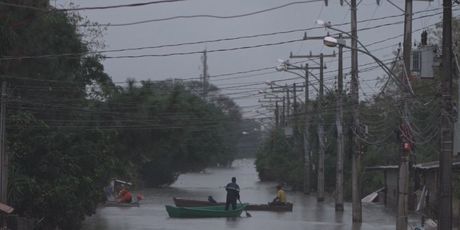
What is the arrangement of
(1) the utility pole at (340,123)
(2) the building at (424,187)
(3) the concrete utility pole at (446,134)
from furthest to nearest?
1. (1) the utility pole at (340,123)
2. (2) the building at (424,187)
3. (3) the concrete utility pole at (446,134)

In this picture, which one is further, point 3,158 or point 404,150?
point 404,150

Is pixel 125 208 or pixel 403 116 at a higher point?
pixel 403 116

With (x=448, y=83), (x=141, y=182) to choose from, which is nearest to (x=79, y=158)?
(x=448, y=83)

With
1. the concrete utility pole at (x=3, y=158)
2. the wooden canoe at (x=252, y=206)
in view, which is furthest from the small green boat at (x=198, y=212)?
the concrete utility pole at (x=3, y=158)

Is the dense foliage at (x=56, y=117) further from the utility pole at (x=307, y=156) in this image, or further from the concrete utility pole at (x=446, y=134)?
the utility pole at (x=307, y=156)

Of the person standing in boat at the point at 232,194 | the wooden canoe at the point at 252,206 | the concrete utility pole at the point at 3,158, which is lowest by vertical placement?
the wooden canoe at the point at 252,206

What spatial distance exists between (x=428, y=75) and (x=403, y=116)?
10.5ft

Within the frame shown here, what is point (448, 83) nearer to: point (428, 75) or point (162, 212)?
point (428, 75)

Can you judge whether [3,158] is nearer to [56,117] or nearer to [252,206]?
[56,117]

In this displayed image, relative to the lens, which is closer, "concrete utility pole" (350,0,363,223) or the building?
"concrete utility pole" (350,0,363,223)

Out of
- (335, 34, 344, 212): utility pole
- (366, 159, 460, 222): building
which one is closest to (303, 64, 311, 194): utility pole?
(366, 159, 460, 222): building

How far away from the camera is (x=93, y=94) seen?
183 ft

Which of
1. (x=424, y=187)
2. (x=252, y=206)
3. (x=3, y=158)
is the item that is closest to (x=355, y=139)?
(x=424, y=187)

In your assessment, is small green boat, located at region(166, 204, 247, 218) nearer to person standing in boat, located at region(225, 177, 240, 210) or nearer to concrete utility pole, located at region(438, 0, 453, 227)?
person standing in boat, located at region(225, 177, 240, 210)
